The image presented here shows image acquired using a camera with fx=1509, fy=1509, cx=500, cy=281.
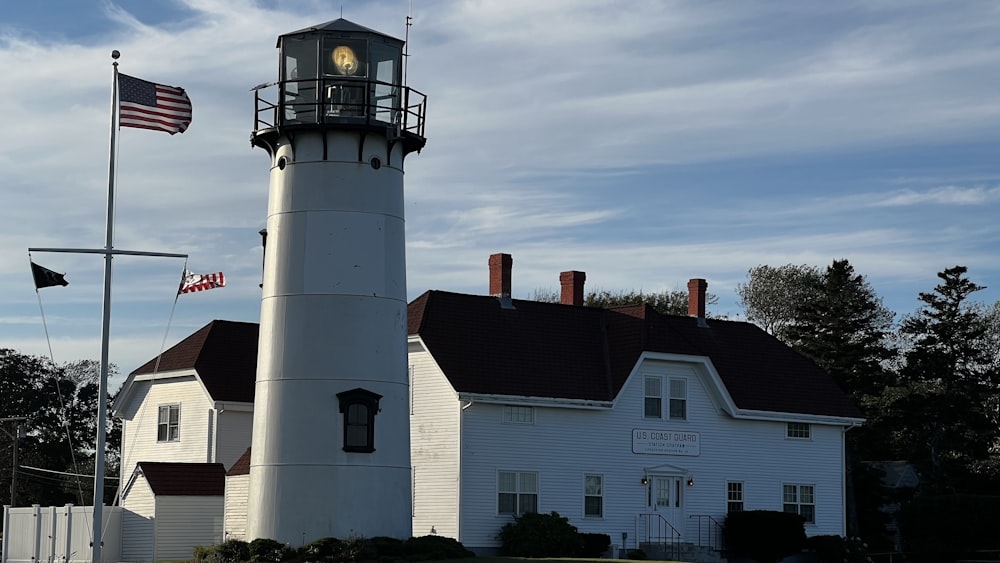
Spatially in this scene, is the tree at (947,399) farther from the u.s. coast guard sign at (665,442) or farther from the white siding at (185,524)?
the white siding at (185,524)

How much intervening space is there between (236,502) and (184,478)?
8.24ft

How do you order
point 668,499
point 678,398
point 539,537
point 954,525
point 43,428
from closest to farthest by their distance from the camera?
point 539,537
point 668,499
point 678,398
point 954,525
point 43,428

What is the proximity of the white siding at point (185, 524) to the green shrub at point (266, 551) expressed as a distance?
985 centimetres

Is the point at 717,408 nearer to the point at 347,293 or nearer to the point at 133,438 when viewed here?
the point at 347,293

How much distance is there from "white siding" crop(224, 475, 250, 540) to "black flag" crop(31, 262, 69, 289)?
10.5 metres

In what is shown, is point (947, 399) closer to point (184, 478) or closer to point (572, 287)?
point (572, 287)

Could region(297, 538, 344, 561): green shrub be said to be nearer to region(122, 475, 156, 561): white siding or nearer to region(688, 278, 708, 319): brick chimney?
region(122, 475, 156, 561): white siding

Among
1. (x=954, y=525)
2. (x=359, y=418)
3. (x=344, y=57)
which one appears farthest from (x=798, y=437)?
(x=344, y=57)

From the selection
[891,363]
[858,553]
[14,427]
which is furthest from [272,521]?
[891,363]

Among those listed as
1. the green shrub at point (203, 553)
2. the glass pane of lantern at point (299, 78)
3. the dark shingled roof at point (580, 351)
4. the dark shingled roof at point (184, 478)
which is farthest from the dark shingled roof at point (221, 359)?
the glass pane of lantern at point (299, 78)

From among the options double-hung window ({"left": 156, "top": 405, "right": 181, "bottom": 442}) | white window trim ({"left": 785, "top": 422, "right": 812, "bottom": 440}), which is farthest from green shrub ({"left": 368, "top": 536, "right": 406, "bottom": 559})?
white window trim ({"left": 785, "top": 422, "right": 812, "bottom": 440})

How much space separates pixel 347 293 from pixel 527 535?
9.42 m

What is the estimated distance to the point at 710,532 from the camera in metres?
41.8

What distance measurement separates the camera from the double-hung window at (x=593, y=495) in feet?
130
